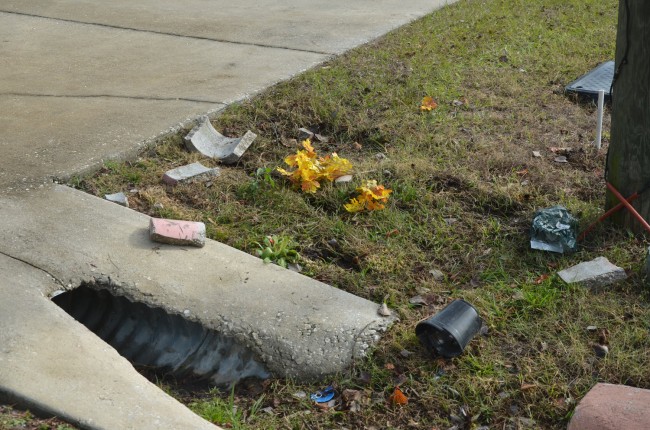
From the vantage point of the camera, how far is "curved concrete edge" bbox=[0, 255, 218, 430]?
8.75ft

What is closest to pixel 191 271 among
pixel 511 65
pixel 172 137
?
pixel 172 137

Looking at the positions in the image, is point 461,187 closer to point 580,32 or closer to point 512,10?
point 580,32

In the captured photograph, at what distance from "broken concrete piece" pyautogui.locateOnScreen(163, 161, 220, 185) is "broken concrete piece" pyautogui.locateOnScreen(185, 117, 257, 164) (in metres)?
0.19

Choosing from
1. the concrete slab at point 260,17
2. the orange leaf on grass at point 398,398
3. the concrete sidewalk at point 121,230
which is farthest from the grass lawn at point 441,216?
the concrete slab at point 260,17

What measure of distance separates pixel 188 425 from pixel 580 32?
5.44 m

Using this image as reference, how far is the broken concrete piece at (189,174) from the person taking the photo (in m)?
4.37

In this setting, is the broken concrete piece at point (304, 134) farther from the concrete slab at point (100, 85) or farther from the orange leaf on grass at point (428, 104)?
the orange leaf on grass at point (428, 104)

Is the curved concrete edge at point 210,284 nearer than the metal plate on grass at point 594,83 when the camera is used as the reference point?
Yes

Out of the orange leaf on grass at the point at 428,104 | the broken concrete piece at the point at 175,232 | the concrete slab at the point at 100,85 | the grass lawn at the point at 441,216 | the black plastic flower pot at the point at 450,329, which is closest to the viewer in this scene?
the grass lawn at the point at 441,216

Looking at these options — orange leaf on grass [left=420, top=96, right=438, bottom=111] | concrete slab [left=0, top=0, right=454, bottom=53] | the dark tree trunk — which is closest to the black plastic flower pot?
the dark tree trunk

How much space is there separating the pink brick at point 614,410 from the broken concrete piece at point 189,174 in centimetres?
235

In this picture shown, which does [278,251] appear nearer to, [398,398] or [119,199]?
[119,199]

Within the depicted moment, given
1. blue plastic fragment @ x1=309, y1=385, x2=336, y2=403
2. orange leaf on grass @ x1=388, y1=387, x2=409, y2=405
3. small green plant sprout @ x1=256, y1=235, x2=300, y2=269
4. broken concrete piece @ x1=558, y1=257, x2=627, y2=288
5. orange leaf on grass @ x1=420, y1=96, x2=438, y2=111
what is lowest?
blue plastic fragment @ x1=309, y1=385, x2=336, y2=403

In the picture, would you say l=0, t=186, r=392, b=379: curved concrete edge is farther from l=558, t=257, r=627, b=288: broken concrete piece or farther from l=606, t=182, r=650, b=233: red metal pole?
l=606, t=182, r=650, b=233: red metal pole
